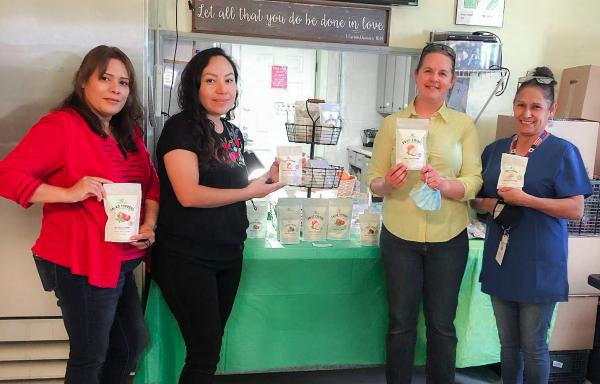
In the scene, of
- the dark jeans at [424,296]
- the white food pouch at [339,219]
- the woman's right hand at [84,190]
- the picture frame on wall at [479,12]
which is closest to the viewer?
the woman's right hand at [84,190]

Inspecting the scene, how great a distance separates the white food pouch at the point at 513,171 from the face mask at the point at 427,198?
0.23 meters

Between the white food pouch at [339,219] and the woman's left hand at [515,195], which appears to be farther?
the white food pouch at [339,219]

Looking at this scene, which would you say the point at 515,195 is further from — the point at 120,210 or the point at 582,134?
the point at 120,210

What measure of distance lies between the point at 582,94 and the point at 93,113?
8.10 ft

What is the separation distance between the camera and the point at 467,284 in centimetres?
241

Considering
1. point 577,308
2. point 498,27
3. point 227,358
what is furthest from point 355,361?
point 498,27

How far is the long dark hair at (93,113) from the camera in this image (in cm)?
164

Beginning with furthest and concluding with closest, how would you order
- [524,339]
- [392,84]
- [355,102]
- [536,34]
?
[355,102] < [392,84] < [536,34] < [524,339]

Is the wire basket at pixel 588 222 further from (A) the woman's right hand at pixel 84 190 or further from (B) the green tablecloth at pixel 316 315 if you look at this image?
(A) the woman's right hand at pixel 84 190

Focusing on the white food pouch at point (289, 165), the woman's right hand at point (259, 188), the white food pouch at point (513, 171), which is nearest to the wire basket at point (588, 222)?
the white food pouch at point (513, 171)

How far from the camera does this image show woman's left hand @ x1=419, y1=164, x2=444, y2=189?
6.01 ft

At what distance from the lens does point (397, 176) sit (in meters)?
1.84

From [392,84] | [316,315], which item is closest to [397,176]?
[316,315]

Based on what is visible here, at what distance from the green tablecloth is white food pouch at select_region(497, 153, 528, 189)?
2.24 feet
